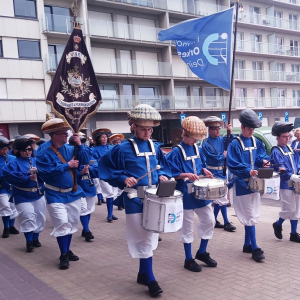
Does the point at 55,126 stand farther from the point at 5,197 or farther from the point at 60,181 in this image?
the point at 5,197

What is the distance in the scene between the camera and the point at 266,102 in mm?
40625

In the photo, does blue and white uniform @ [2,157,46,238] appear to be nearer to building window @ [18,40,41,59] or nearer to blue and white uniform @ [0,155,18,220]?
blue and white uniform @ [0,155,18,220]

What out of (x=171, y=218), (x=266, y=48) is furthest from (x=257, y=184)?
(x=266, y=48)

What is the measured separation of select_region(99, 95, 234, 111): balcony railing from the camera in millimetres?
29972

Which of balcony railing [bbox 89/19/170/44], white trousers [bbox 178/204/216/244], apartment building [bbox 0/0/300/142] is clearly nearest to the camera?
white trousers [bbox 178/204/216/244]

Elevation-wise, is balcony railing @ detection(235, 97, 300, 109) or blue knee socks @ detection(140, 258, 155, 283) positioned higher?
balcony railing @ detection(235, 97, 300, 109)

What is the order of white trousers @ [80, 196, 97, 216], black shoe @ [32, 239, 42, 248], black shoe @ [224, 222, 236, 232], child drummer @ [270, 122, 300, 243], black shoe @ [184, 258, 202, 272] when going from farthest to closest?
black shoe @ [224, 222, 236, 232] → white trousers @ [80, 196, 97, 216] → black shoe @ [32, 239, 42, 248] → child drummer @ [270, 122, 300, 243] → black shoe @ [184, 258, 202, 272]

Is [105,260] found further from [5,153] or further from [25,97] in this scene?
[25,97]

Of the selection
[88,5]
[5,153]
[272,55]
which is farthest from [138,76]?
[5,153]

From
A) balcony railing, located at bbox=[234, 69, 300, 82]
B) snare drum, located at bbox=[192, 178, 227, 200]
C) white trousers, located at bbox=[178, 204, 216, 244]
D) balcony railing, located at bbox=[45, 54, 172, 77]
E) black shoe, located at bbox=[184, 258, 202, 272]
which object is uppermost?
balcony railing, located at bbox=[45, 54, 172, 77]

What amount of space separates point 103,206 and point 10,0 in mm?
20843

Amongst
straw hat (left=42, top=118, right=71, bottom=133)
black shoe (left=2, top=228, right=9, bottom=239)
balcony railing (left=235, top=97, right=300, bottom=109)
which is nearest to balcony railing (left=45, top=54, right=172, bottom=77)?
balcony railing (left=235, top=97, right=300, bottom=109)

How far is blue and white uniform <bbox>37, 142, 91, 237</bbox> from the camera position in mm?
5480

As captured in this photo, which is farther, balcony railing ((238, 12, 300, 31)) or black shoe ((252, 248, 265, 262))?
balcony railing ((238, 12, 300, 31))
